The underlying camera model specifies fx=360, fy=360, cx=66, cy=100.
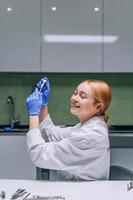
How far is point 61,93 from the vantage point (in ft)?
13.2

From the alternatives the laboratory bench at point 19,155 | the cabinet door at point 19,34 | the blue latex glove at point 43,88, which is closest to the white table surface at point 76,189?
the blue latex glove at point 43,88

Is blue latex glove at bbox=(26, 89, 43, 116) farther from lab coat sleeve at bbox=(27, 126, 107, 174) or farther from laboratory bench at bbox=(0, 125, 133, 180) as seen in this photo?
laboratory bench at bbox=(0, 125, 133, 180)

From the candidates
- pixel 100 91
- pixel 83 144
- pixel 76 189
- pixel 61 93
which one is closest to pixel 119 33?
pixel 61 93

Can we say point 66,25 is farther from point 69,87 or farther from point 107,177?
point 107,177

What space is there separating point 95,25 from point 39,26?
1.88 feet

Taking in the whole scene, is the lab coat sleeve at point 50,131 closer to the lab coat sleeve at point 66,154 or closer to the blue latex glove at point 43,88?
the blue latex glove at point 43,88

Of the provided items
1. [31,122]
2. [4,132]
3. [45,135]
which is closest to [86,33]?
[4,132]

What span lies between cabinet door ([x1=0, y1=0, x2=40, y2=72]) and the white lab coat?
2243 mm

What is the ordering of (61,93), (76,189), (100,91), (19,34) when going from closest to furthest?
(76,189), (100,91), (19,34), (61,93)

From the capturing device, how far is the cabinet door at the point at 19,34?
12.0ft

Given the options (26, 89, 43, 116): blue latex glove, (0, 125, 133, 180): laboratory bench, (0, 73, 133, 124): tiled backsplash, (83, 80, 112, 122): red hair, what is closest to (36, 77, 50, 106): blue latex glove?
(26, 89, 43, 116): blue latex glove

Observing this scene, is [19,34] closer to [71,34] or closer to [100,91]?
[71,34]

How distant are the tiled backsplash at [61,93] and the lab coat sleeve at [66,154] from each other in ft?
8.23

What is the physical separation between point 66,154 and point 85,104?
0.84 ft
